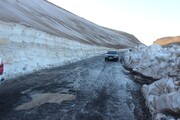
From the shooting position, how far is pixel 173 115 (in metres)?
8.70

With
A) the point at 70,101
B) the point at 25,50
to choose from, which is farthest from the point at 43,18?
the point at 70,101

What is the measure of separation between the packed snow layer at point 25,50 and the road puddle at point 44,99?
17.5ft

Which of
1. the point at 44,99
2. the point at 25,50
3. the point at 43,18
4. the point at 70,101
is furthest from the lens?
the point at 43,18

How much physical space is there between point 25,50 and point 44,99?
40.9 ft

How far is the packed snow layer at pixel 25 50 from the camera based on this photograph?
778 inches

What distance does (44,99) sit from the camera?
37.9ft

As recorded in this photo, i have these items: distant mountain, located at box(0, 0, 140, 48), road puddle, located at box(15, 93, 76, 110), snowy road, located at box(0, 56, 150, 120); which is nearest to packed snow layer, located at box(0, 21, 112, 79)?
distant mountain, located at box(0, 0, 140, 48)

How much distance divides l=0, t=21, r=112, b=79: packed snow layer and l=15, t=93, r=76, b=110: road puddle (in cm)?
533

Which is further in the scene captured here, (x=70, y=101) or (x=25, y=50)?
(x=25, y=50)

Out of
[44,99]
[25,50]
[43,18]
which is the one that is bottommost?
[44,99]

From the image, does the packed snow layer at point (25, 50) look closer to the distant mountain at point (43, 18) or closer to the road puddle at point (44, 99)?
the distant mountain at point (43, 18)

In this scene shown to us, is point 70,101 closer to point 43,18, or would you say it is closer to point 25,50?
point 25,50

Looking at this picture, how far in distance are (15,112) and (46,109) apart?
99 centimetres

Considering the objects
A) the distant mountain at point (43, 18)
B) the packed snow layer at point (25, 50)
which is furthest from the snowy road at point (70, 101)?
the distant mountain at point (43, 18)
